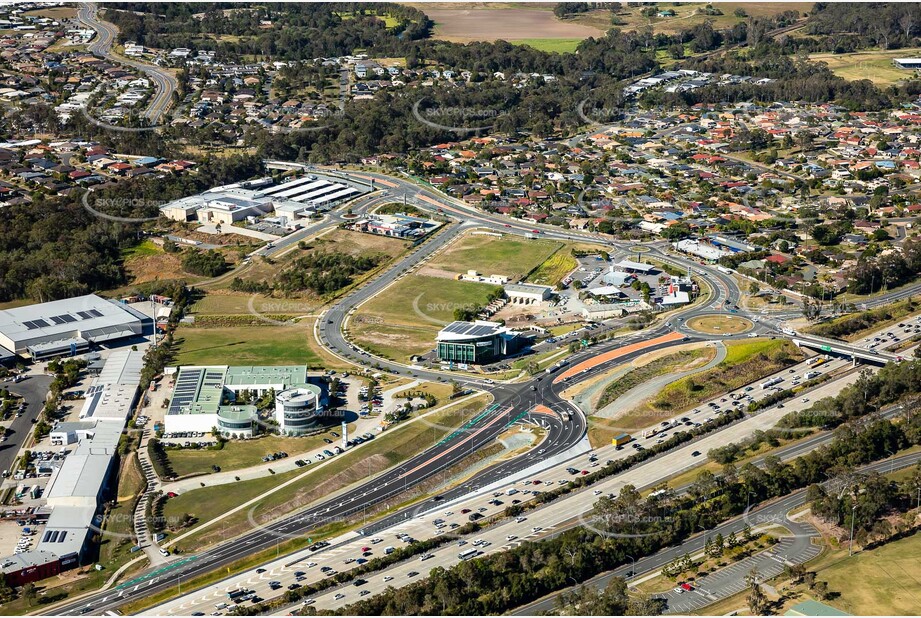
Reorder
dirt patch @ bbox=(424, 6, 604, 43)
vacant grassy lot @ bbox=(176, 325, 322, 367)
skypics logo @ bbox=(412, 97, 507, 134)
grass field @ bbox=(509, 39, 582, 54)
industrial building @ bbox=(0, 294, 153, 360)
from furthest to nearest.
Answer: dirt patch @ bbox=(424, 6, 604, 43), grass field @ bbox=(509, 39, 582, 54), skypics logo @ bbox=(412, 97, 507, 134), industrial building @ bbox=(0, 294, 153, 360), vacant grassy lot @ bbox=(176, 325, 322, 367)

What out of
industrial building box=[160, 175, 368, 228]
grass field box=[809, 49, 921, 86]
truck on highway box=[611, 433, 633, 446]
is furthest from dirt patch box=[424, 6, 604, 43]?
truck on highway box=[611, 433, 633, 446]

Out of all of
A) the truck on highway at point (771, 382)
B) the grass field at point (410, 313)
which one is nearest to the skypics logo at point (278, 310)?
the grass field at point (410, 313)

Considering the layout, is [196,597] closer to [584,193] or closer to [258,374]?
[258,374]

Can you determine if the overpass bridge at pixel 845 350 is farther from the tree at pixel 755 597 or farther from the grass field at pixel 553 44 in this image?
the grass field at pixel 553 44

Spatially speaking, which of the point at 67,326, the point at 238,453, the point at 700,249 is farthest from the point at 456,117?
the point at 238,453

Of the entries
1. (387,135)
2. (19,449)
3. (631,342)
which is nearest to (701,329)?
(631,342)

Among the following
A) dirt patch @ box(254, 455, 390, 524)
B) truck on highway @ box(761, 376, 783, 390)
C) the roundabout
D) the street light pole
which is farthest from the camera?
the roundabout

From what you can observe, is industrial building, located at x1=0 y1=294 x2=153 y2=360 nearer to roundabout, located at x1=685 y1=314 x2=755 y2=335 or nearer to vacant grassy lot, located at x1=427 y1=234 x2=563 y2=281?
vacant grassy lot, located at x1=427 y1=234 x2=563 y2=281
